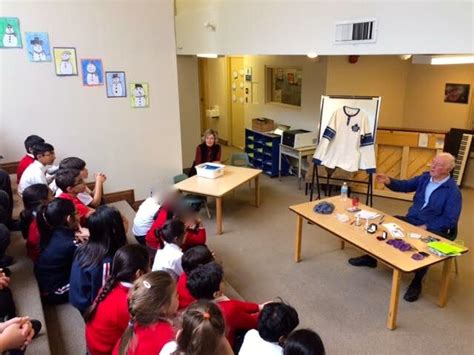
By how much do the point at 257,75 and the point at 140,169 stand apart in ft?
12.0

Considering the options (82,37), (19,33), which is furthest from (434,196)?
(19,33)


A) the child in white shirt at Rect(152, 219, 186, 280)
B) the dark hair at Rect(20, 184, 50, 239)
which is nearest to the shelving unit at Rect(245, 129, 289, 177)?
the child in white shirt at Rect(152, 219, 186, 280)

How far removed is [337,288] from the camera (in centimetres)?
366

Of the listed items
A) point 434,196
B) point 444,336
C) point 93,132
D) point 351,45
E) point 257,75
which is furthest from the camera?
point 257,75

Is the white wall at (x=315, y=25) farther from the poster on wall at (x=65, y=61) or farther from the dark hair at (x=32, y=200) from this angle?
the dark hair at (x=32, y=200)

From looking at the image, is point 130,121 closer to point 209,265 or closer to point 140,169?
point 140,169

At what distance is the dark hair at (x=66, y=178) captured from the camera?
3297 millimetres

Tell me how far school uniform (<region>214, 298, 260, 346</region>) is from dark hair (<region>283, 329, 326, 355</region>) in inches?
22.8

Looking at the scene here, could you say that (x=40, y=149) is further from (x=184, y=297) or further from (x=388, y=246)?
(x=388, y=246)

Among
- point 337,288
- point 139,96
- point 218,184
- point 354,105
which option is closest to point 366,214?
point 337,288

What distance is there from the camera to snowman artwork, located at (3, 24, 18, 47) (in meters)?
4.21

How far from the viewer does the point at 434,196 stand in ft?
11.7

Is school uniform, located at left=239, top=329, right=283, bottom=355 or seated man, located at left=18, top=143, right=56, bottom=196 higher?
seated man, located at left=18, top=143, right=56, bottom=196

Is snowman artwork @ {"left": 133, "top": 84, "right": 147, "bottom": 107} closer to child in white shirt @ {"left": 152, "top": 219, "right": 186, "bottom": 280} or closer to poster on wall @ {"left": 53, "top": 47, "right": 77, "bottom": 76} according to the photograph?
poster on wall @ {"left": 53, "top": 47, "right": 77, "bottom": 76}
